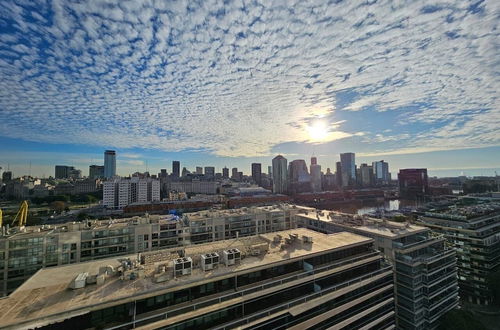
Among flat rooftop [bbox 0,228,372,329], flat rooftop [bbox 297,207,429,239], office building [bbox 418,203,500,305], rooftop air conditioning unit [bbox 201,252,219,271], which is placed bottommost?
office building [bbox 418,203,500,305]

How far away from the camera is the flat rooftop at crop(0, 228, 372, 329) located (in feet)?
45.9

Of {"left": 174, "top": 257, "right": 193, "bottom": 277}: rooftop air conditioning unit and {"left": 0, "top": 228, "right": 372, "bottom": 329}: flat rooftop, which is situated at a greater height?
{"left": 174, "top": 257, "right": 193, "bottom": 277}: rooftop air conditioning unit

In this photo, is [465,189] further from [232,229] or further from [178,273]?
[178,273]

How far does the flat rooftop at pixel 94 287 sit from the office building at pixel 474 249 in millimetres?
45836

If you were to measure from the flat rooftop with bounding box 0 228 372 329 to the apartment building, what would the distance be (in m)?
10.7

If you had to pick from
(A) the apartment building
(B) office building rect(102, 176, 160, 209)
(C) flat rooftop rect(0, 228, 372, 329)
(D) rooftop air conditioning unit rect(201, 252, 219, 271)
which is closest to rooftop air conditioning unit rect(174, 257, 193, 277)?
(C) flat rooftop rect(0, 228, 372, 329)

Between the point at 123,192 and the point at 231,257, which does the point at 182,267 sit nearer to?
the point at 231,257

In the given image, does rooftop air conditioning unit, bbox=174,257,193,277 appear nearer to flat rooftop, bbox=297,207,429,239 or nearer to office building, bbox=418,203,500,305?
flat rooftop, bbox=297,207,429,239

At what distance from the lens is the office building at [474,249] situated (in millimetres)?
47344

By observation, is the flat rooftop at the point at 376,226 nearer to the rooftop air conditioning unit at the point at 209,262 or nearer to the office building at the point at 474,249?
the office building at the point at 474,249

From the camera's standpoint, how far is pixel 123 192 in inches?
5881

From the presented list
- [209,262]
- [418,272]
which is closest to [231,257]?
[209,262]

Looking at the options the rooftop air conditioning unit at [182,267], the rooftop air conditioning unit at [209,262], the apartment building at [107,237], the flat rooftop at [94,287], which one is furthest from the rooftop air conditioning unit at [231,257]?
the apartment building at [107,237]

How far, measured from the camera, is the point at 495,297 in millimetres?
45156
